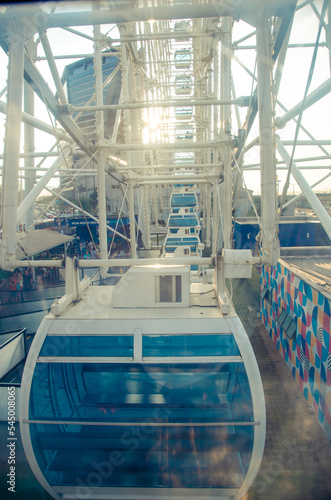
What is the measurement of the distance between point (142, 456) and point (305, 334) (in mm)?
4351

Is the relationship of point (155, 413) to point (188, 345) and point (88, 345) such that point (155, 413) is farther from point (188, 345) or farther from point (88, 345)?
point (88, 345)

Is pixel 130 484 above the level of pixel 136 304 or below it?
below

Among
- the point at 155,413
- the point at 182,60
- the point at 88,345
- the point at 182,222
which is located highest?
the point at 182,60

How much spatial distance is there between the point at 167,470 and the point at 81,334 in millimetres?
1775

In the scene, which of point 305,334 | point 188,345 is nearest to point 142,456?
point 188,345

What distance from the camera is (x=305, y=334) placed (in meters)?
6.63

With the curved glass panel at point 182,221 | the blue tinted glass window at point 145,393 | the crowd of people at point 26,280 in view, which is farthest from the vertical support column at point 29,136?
the curved glass panel at point 182,221

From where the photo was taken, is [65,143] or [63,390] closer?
[63,390]

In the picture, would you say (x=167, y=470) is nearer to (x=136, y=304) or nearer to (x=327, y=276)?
(x=136, y=304)

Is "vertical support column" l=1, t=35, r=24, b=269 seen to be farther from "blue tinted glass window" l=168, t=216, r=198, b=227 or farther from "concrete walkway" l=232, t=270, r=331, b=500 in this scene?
"blue tinted glass window" l=168, t=216, r=198, b=227

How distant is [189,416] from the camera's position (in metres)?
3.66

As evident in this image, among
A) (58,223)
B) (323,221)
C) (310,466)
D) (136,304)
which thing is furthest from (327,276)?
(58,223)

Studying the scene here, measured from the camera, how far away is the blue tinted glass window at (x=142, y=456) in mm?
3410

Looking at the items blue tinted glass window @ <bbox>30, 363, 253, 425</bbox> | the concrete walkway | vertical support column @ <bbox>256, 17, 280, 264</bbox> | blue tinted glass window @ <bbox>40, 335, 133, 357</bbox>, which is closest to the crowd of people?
the concrete walkway
